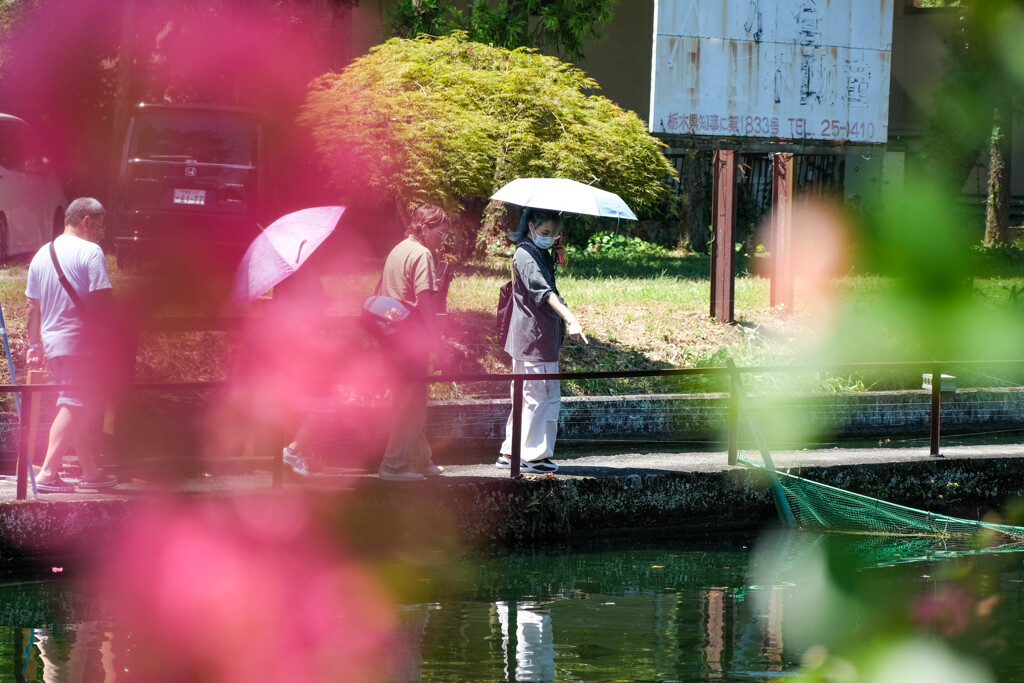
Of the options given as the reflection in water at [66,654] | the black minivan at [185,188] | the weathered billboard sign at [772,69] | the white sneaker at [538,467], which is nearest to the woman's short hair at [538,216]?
the white sneaker at [538,467]

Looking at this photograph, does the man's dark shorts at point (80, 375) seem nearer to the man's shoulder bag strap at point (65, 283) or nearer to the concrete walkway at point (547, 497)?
the man's shoulder bag strap at point (65, 283)

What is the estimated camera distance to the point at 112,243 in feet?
46.8

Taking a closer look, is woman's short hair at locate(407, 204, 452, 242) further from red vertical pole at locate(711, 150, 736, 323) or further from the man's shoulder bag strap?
red vertical pole at locate(711, 150, 736, 323)

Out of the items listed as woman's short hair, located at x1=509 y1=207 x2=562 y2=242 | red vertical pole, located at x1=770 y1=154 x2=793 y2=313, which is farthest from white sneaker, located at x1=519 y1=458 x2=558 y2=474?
red vertical pole, located at x1=770 y1=154 x2=793 y2=313

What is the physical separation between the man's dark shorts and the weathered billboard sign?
26.1 ft

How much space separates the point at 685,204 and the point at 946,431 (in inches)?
427

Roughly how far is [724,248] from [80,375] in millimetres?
8549

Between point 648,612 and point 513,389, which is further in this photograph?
point 513,389

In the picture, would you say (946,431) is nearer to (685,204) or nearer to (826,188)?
(685,204)

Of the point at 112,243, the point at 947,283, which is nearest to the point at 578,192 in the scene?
the point at 947,283

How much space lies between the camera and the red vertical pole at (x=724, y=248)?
14039mm

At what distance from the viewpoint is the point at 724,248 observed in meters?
14.1

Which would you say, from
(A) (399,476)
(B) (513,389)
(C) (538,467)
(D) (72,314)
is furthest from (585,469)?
(D) (72,314)

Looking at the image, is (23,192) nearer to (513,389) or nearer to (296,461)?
(296,461)
